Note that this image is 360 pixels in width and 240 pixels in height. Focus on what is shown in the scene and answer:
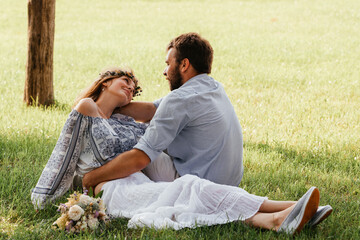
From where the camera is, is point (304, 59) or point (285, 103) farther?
point (304, 59)

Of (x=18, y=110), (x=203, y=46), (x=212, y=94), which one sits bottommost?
(x=18, y=110)

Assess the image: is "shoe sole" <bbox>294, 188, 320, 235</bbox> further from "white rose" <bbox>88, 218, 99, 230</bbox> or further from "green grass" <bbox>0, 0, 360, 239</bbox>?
"white rose" <bbox>88, 218, 99, 230</bbox>

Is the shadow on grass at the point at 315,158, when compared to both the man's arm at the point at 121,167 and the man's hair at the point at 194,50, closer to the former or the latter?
the man's hair at the point at 194,50

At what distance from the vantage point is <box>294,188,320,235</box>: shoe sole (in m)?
3.52

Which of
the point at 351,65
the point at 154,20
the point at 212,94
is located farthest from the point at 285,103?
the point at 154,20

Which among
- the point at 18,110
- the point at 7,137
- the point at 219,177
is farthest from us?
the point at 18,110

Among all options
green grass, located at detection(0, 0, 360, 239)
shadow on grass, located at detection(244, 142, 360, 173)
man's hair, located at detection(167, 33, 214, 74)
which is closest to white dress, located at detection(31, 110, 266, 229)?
green grass, located at detection(0, 0, 360, 239)

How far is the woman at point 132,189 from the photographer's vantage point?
3.81 metres

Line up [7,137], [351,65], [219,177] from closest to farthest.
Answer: [219,177] < [7,137] < [351,65]

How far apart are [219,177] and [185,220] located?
69 centimetres

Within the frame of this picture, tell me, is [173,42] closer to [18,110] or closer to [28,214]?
[28,214]

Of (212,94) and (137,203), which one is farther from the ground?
(212,94)

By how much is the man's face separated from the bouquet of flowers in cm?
132

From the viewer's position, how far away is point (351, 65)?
11.9m
